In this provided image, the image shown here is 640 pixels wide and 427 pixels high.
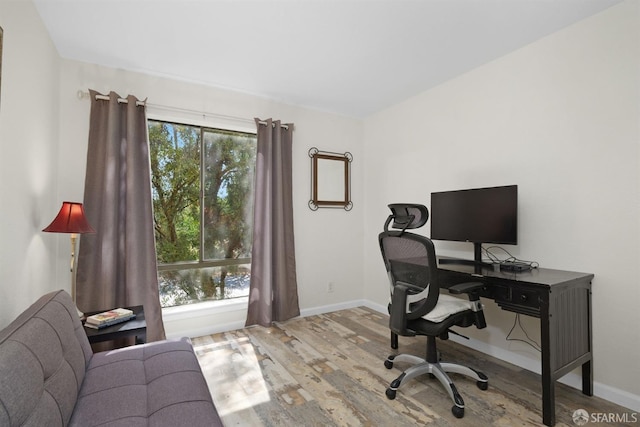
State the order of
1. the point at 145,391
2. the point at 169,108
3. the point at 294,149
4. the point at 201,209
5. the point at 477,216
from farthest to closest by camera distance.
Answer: the point at 294,149
the point at 201,209
the point at 169,108
the point at 477,216
the point at 145,391

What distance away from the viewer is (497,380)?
7.38 feet

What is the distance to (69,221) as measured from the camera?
79.4 inches

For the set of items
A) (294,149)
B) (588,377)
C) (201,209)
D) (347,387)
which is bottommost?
(347,387)

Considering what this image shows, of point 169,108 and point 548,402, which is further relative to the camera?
point 169,108

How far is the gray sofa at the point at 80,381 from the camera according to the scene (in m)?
0.93

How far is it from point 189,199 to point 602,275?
11.6ft

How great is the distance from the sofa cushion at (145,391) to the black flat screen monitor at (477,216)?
2220 millimetres

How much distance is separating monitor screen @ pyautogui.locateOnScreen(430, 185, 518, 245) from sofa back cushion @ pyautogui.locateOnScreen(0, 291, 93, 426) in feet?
8.74

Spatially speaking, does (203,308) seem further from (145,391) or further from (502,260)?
(502,260)

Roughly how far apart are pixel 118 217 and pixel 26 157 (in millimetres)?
900

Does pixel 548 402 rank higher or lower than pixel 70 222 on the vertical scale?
lower

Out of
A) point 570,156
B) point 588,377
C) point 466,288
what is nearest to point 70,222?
point 466,288

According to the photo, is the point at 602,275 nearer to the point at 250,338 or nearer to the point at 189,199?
the point at 250,338

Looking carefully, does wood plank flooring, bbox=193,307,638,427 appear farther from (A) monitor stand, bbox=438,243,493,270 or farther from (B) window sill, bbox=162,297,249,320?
(A) monitor stand, bbox=438,243,493,270
